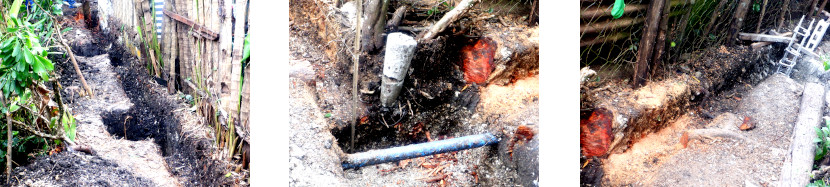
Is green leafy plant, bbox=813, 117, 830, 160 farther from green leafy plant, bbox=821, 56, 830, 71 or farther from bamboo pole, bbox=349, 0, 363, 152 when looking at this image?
bamboo pole, bbox=349, 0, 363, 152

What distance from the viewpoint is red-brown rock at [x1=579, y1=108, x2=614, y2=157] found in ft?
5.78

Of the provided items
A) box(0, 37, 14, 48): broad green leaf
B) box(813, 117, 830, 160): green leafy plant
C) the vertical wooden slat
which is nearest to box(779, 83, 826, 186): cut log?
Answer: box(813, 117, 830, 160): green leafy plant

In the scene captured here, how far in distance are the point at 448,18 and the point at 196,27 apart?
1.11 metres

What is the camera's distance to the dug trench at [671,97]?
1565 mm

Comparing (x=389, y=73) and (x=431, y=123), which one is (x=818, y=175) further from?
(x=389, y=73)

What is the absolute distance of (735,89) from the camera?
62.5 inches

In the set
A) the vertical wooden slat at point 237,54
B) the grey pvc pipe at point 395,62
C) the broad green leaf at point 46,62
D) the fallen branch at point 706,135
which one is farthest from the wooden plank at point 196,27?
the fallen branch at point 706,135

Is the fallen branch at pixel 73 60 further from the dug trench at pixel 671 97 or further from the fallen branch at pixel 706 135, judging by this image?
the fallen branch at pixel 706 135

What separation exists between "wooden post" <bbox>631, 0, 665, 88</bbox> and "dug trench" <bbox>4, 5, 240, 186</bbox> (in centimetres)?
156

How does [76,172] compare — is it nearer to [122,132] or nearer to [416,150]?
[122,132]

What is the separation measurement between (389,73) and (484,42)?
1.57 ft

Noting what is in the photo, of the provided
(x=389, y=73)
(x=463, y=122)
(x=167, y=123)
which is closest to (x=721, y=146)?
(x=463, y=122)

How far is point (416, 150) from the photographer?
5.90 feet

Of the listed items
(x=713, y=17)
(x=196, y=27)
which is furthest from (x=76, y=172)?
(x=713, y=17)
